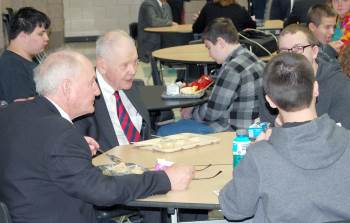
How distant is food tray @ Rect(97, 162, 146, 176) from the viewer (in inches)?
116

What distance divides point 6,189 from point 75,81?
537 millimetres

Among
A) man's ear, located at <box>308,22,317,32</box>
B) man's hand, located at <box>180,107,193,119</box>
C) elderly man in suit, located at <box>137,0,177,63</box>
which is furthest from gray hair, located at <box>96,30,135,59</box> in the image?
elderly man in suit, located at <box>137,0,177,63</box>

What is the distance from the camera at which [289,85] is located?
2299mm

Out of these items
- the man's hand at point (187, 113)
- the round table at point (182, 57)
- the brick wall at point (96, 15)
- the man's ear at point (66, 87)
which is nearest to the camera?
the man's ear at point (66, 87)

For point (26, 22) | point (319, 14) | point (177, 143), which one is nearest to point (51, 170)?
point (177, 143)

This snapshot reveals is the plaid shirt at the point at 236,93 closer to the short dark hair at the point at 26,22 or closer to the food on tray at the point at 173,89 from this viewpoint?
the food on tray at the point at 173,89

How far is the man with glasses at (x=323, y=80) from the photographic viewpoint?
3.53 m

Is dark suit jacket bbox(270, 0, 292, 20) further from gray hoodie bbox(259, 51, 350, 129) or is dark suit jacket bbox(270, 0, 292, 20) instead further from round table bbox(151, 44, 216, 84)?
gray hoodie bbox(259, 51, 350, 129)

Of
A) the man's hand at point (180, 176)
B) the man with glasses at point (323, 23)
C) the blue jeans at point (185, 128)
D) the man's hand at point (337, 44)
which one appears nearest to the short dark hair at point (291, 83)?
the man's hand at point (180, 176)

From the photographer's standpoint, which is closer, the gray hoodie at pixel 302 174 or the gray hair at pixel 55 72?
the gray hoodie at pixel 302 174

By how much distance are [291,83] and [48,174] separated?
993 mm

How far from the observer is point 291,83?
2.30m

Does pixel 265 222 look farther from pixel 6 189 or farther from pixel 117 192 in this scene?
pixel 6 189

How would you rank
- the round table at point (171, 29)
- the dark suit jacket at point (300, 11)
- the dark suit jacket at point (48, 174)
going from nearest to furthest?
the dark suit jacket at point (48, 174), the dark suit jacket at point (300, 11), the round table at point (171, 29)
